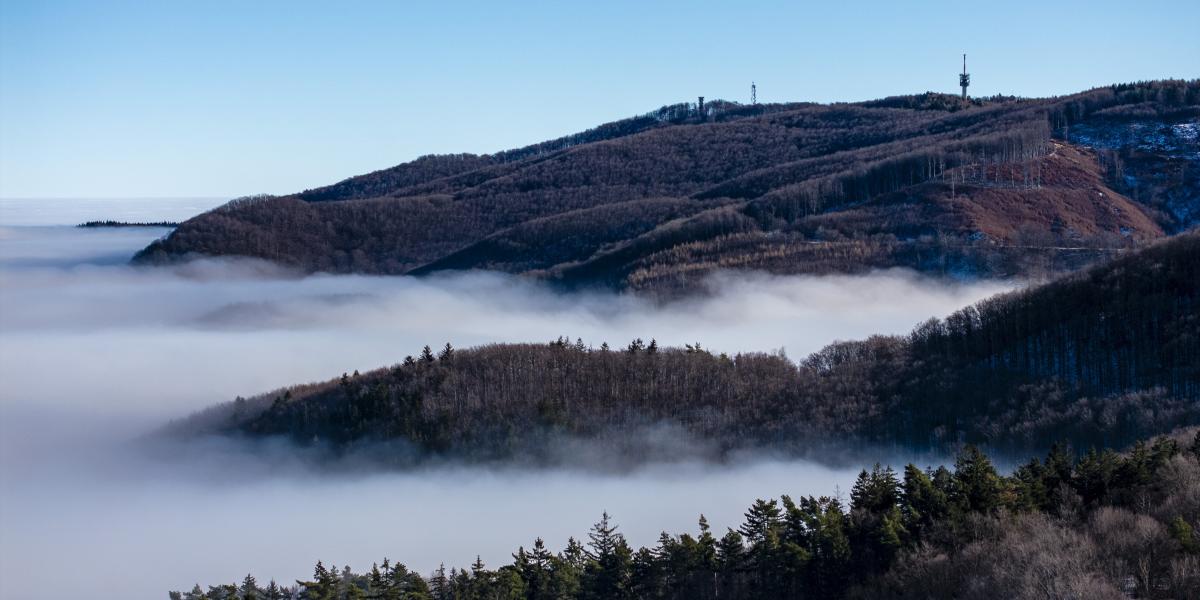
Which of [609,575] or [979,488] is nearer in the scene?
[979,488]

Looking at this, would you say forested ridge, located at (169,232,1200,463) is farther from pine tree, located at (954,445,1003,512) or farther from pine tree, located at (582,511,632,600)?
pine tree, located at (582,511,632,600)

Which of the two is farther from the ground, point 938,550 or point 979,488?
point 979,488

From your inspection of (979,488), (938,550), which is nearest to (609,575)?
(938,550)

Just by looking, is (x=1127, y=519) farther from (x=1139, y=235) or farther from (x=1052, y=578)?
(x=1139, y=235)

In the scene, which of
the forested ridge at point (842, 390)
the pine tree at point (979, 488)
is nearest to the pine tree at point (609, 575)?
the pine tree at point (979, 488)

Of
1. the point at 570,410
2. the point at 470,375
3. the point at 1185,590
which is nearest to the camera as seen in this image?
the point at 1185,590

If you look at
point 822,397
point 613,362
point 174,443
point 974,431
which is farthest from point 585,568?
point 174,443

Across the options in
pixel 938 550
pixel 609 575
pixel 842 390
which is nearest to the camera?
pixel 938 550

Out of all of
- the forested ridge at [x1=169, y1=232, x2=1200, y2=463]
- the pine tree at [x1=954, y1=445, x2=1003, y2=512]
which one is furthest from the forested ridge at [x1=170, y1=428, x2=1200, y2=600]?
the forested ridge at [x1=169, y1=232, x2=1200, y2=463]

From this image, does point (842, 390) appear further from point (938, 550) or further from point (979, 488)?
point (938, 550)
